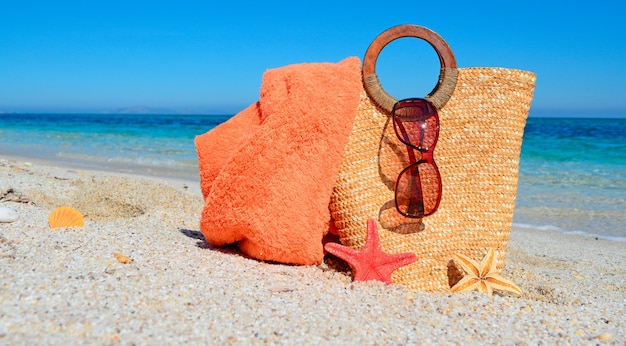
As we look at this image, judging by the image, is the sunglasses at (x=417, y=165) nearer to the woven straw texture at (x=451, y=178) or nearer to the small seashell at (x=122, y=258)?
the woven straw texture at (x=451, y=178)

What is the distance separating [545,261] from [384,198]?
206 centimetres

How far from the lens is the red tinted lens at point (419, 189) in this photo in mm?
2676

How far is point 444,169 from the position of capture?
2766mm

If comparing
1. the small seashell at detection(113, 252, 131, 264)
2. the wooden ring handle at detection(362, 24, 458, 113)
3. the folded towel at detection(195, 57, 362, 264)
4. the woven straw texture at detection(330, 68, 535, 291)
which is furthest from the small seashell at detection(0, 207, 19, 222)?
the wooden ring handle at detection(362, 24, 458, 113)

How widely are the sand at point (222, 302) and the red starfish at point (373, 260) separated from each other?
0.28 ft

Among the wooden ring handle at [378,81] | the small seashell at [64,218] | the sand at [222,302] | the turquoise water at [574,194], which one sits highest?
the wooden ring handle at [378,81]

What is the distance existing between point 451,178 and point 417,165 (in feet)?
0.78

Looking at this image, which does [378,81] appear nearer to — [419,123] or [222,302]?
[419,123]

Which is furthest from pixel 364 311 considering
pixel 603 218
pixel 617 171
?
pixel 617 171

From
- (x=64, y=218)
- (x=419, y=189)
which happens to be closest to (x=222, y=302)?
(x=419, y=189)

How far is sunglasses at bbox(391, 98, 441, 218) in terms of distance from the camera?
267 centimetres

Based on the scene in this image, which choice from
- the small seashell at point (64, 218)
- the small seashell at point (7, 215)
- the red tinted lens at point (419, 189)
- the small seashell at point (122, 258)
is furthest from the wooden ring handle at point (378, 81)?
the small seashell at point (7, 215)

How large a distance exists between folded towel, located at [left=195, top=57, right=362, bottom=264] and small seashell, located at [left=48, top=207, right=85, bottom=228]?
906mm

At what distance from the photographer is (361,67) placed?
2766 millimetres
